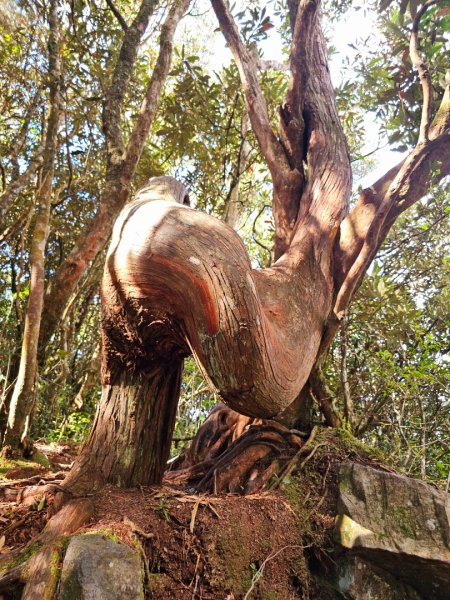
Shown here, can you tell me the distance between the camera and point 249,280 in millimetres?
1788

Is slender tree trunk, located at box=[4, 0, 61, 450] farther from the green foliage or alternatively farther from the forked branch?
the green foliage

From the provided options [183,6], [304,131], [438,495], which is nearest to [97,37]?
[183,6]

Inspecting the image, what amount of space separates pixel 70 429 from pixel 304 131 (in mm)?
4873

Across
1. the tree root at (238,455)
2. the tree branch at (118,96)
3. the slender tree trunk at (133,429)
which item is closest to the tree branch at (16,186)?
the tree branch at (118,96)

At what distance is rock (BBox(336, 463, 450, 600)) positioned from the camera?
242cm

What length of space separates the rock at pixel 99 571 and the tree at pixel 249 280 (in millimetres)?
583

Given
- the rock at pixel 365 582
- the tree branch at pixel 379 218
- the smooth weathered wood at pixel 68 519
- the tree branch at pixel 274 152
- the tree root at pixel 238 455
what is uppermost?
the tree branch at pixel 274 152

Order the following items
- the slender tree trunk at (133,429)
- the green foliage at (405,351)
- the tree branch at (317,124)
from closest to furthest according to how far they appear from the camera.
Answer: the slender tree trunk at (133,429)
the tree branch at (317,124)
the green foliage at (405,351)

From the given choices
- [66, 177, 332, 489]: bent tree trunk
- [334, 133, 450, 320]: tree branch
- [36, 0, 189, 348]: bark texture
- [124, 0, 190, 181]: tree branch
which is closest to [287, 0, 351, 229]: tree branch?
[334, 133, 450, 320]: tree branch

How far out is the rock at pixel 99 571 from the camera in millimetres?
1446

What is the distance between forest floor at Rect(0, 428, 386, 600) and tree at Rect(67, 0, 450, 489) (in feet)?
0.93

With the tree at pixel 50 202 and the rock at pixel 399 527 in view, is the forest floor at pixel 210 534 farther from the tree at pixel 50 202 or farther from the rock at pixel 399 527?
the tree at pixel 50 202

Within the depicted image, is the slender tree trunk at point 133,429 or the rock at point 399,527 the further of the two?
the rock at point 399,527

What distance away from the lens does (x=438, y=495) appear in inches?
105
